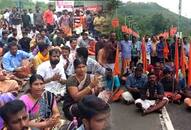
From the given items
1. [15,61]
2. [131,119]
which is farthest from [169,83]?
[15,61]

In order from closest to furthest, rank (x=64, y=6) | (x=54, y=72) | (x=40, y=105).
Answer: (x=40, y=105), (x=54, y=72), (x=64, y=6)

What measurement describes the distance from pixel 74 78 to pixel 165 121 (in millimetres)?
4526

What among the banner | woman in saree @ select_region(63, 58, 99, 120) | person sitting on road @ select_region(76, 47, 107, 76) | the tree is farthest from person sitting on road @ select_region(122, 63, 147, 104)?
the tree

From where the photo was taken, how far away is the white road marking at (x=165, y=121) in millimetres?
9449

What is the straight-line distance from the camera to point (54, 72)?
7965 mm

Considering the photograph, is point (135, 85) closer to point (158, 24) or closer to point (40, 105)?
point (40, 105)

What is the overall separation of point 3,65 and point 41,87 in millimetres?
5480

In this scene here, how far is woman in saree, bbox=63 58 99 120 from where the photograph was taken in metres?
5.74

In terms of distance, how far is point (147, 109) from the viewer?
10.7 m

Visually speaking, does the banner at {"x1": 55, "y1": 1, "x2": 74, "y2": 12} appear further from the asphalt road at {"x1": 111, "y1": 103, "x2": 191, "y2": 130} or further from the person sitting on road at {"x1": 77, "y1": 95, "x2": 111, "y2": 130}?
the person sitting on road at {"x1": 77, "y1": 95, "x2": 111, "y2": 130}

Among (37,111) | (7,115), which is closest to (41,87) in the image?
(37,111)

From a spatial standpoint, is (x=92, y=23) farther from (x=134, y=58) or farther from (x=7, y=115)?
(x=7, y=115)

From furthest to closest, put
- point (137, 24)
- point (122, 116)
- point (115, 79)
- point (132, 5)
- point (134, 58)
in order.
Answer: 1. point (132, 5)
2. point (137, 24)
3. point (134, 58)
4. point (115, 79)
5. point (122, 116)

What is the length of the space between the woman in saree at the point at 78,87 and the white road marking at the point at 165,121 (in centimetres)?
387
